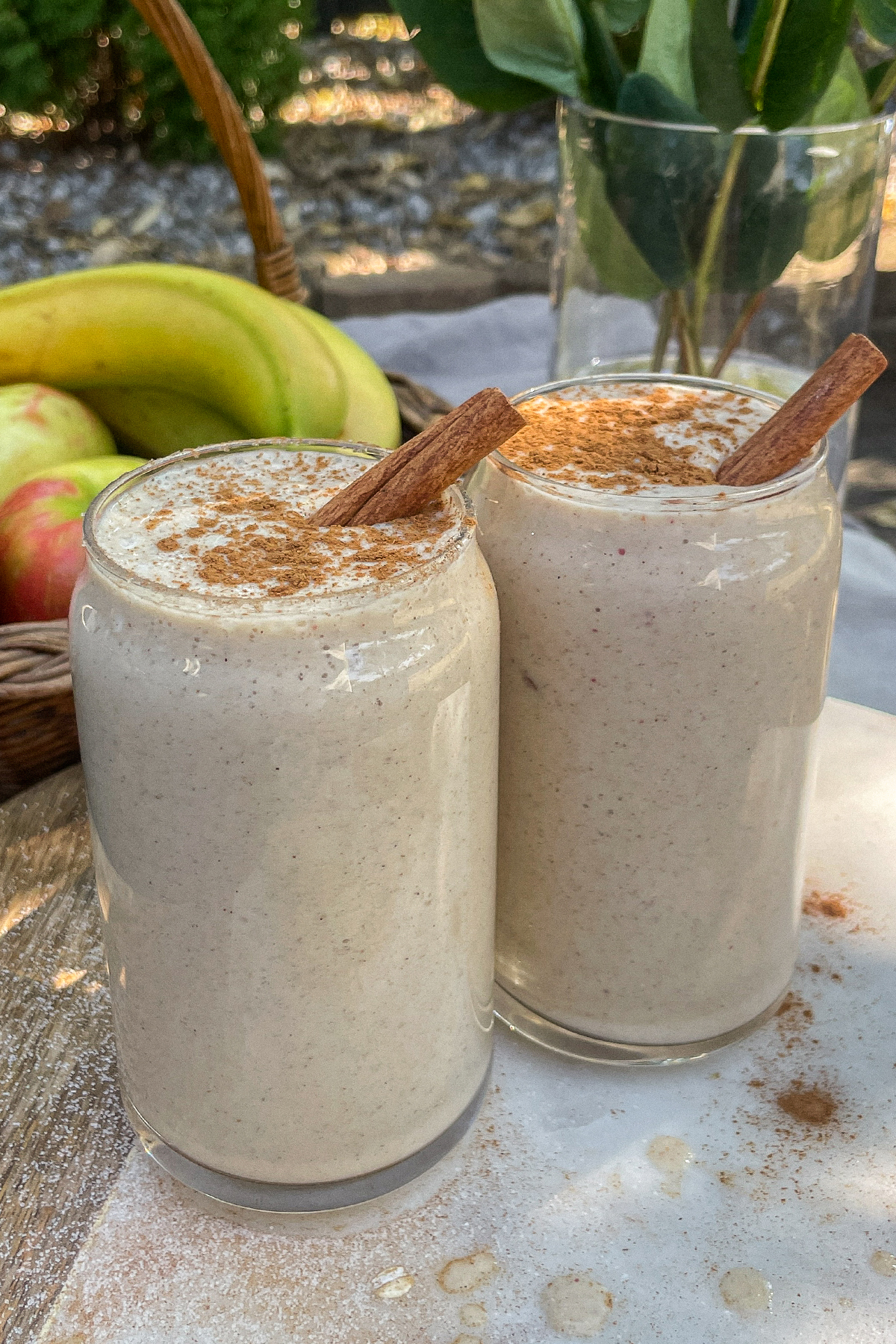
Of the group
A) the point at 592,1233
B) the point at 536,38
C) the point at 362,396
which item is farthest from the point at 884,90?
Result: the point at 592,1233

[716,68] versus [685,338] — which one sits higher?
[716,68]

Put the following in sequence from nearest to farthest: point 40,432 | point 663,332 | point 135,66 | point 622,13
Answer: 1. point 622,13
2. point 663,332
3. point 40,432
4. point 135,66

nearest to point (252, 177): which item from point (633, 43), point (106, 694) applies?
point (633, 43)

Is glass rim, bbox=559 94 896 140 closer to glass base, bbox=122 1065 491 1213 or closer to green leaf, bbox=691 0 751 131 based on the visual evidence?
green leaf, bbox=691 0 751 131

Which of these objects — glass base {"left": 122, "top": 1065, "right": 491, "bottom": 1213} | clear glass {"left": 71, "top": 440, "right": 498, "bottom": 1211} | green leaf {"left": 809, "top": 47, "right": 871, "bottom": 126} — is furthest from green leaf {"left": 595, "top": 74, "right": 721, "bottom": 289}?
glass base {"left": 122, "top": 1065, "right": 491, "bottom": 1213}

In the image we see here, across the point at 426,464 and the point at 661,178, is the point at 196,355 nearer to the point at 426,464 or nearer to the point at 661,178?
the point at 661,178
